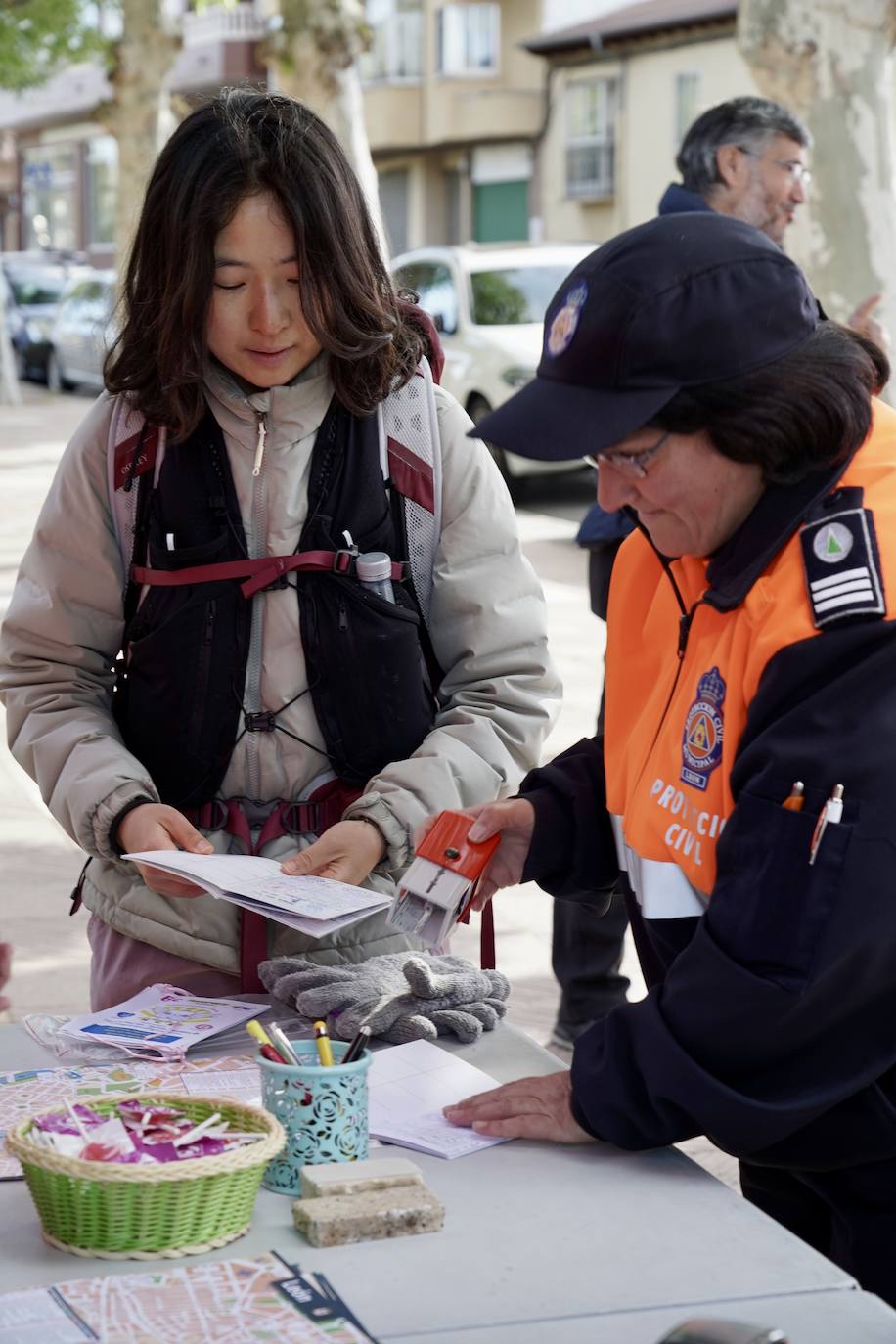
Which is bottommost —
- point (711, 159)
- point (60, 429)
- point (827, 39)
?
point (60, 429)

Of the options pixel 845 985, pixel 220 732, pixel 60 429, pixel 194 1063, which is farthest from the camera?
pixel 60 429

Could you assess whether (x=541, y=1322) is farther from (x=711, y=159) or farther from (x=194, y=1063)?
(x=711, y=159)

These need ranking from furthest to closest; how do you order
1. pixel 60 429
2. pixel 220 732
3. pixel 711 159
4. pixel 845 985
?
pixel 60 429 < pixel 711 159 < pixel 220 732 < pixel 845 985

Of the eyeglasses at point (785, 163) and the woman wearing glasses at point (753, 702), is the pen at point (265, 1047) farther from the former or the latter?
the eyeglasses at point (785, 163)

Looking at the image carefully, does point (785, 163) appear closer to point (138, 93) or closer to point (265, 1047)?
point (265, 1047)

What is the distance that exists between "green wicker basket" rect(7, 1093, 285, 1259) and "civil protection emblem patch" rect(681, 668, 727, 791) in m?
0.59

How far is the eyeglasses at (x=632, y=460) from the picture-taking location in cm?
190

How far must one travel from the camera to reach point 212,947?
2645mm

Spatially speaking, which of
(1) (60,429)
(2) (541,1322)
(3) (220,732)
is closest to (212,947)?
(3) (220,732)

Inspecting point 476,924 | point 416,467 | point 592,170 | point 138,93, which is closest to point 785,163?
point 476,924

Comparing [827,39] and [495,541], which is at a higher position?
[827,39]

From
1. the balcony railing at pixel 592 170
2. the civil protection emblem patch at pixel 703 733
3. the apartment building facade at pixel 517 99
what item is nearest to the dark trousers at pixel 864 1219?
the civil protection emblem patch at pixel 703 733

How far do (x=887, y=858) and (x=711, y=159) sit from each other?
343cm

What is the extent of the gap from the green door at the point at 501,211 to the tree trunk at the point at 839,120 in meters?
24.0
